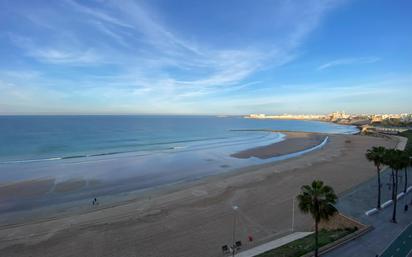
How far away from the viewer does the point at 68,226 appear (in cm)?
1831

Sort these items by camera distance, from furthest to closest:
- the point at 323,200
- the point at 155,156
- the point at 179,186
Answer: the point at 155,156 → the point at 179,186 → the point at 323,200

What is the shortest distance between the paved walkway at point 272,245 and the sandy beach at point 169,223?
71 centimetres

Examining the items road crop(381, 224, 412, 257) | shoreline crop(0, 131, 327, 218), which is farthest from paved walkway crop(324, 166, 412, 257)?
shoreline crop(0, 131, 327, 218)

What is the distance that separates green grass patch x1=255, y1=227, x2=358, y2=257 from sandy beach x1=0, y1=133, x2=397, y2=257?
1.84 metres

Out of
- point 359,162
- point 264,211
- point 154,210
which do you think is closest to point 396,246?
point 264,211

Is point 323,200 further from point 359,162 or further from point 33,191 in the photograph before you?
point 359,162

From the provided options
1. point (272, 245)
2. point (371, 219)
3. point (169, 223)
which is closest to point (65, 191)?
point (169, 223)

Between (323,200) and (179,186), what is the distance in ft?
63.5

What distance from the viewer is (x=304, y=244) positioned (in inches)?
589

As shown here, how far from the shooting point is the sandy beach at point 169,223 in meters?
15.6

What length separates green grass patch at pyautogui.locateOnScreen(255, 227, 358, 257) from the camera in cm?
1390

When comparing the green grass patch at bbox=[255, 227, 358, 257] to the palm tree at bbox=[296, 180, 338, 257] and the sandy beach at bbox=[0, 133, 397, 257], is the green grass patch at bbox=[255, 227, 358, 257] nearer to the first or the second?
the palm tree at bbox=[296, 180, 338, 257]

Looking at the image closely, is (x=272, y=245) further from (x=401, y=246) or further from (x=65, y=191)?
(x=65, y=191)

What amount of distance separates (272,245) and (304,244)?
2001 mm
